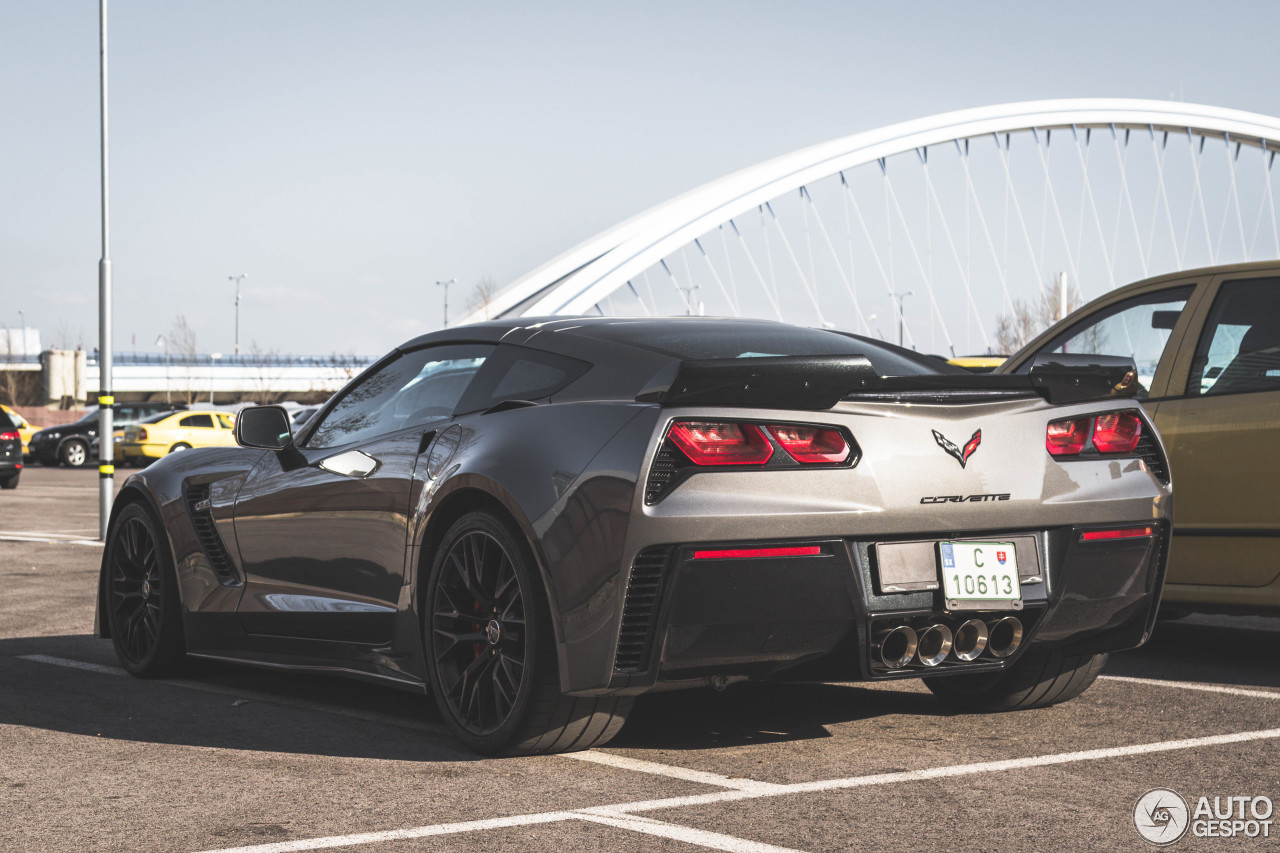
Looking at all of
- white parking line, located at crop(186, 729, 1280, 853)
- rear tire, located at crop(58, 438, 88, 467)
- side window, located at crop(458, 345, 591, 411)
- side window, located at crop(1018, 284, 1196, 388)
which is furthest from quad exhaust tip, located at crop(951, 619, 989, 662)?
rear tire, located at crop(58, 438, 88, 467)

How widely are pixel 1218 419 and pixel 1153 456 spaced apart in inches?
62.6

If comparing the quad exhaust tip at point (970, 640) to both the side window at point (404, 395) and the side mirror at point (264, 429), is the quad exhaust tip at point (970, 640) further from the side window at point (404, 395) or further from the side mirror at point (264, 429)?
the side mirror at point (264, 429)

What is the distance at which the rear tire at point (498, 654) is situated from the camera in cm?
420

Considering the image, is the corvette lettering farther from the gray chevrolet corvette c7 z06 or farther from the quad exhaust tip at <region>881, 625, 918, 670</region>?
the quad exhaust tip at <region>881, 625, 918, 670</region>

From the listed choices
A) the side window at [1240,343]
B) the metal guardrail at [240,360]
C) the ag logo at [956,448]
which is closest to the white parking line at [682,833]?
the ag logo at [956,448]

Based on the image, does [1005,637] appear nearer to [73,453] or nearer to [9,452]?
[9,452]

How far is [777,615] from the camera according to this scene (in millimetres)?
3994

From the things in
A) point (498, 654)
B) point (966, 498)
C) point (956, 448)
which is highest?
point (956, 448)

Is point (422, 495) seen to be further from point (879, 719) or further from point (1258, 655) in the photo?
point (1258, 655)

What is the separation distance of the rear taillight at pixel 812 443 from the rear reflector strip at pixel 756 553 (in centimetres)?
24

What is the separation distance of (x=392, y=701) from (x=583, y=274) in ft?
131

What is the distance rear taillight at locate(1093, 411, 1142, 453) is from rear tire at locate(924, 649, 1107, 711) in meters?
0.83

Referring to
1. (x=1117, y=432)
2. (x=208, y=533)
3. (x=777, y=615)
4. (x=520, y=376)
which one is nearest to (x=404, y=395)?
(x=520, y=376)

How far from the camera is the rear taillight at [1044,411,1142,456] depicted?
4418 mm
